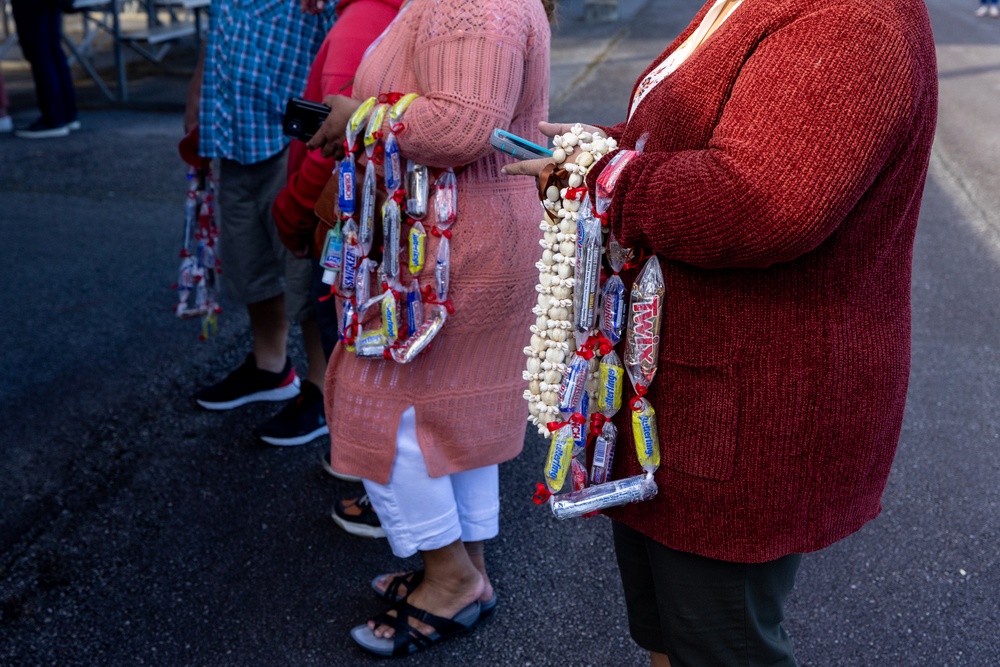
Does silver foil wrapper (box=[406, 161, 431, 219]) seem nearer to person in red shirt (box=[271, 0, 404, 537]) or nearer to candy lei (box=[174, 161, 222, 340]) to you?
person in red shirt (box=[271, 0, 404, 537])

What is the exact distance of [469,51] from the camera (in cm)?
200

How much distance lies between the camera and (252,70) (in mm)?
3080

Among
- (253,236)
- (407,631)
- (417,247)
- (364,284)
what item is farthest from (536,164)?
(253,236)

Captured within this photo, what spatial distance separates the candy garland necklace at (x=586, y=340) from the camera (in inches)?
60.0

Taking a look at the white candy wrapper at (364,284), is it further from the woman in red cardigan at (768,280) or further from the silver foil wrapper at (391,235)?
the woman in red cardigan at (768,280)

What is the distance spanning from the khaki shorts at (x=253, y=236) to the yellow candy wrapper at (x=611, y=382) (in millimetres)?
1788

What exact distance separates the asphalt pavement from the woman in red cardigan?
1.02 metres

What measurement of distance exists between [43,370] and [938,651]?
3448 millimetres

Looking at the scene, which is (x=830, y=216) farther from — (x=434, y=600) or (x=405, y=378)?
(x=434, y=600)

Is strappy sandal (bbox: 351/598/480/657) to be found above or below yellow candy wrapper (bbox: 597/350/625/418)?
below

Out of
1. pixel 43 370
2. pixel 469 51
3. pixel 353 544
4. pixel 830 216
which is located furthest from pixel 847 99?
pixel 43 370

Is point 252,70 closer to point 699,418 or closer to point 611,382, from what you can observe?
point 611,382

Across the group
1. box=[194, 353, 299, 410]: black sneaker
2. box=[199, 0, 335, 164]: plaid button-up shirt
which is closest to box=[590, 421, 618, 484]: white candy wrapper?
box=[199, 0, 335, 164]: plaid button-up shirt

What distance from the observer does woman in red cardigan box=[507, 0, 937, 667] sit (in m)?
1.28
